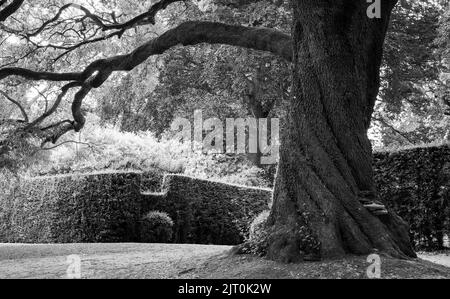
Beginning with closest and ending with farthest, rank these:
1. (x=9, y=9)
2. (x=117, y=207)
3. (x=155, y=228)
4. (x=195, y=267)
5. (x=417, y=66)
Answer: (x=195, y=267)
(x=9, y=9)
(x=117, y=207)
(x=155, y=228)
(x=417, y=66)

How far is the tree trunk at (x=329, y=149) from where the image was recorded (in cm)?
647

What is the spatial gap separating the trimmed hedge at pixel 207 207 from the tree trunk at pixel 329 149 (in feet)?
26.4

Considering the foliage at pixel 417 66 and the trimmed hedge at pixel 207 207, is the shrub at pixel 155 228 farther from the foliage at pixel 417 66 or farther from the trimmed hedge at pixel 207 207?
the foliage at pixel 417 66

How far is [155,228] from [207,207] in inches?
94.2

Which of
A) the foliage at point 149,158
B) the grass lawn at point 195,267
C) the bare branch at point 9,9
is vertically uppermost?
the bare branch at point 9,9

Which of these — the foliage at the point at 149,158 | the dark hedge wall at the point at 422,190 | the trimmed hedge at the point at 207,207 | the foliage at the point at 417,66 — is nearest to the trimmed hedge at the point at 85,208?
the trimmed hedge at the point at 207,207

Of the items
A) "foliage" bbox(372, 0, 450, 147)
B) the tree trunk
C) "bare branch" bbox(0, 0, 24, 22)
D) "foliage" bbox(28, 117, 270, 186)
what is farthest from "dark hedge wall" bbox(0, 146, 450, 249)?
"foliage" bbox(372, 0, 450, 147)

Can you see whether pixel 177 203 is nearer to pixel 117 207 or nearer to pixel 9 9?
pixel 117 207

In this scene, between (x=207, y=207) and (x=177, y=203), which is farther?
(x=207, y=207)

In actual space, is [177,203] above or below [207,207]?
above

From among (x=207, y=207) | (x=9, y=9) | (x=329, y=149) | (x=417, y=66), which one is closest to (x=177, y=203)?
(x=207, y=207)

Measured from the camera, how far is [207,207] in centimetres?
1675

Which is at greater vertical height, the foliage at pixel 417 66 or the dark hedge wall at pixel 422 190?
the foliage at pixel 417 66
